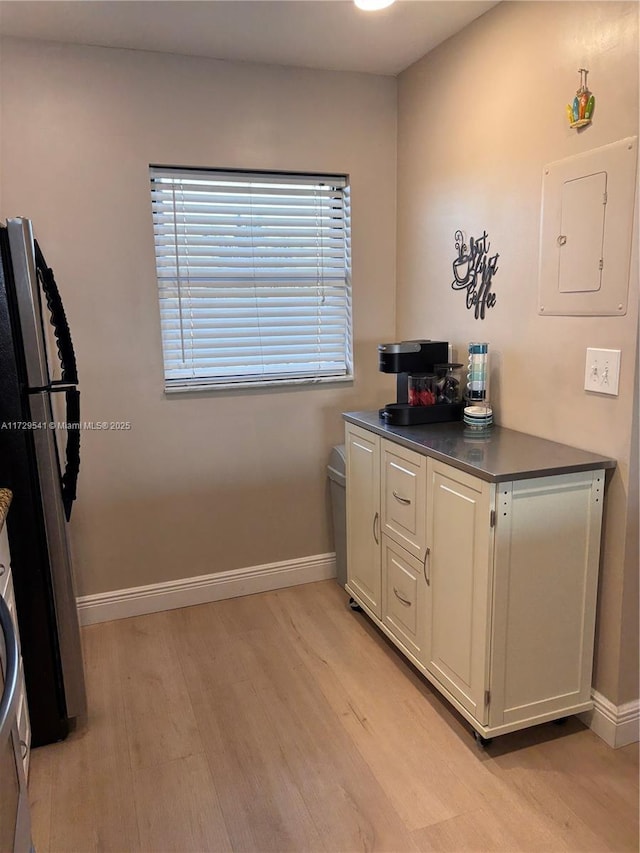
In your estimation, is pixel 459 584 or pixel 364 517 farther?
pixel 364 517

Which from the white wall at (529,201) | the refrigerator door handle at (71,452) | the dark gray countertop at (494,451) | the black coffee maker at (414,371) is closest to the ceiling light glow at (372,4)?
the white wall at (529,201)

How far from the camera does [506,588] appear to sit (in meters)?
1.81

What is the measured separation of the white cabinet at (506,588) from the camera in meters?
1.80

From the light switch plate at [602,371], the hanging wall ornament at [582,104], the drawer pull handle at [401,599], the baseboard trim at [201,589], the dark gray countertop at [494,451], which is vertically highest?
the hanging wall ornament at [582,104]

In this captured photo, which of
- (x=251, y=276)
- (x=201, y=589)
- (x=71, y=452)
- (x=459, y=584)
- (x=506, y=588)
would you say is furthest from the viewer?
(x=201, y=589)

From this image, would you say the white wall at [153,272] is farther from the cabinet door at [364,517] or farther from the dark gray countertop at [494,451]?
the dark gray countertop at [494,451]

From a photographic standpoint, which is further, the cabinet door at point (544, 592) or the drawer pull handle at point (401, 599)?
the drawer pull handle at point (401, 599)

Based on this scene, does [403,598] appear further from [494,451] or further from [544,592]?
[494,451]

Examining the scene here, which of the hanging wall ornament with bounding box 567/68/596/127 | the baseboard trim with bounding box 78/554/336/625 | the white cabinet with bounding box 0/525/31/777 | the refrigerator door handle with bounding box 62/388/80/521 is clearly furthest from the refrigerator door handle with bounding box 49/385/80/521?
the hanging wall ornament with bounding box 567/68/596/127

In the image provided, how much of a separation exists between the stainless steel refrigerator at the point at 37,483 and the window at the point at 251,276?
2.70 ft

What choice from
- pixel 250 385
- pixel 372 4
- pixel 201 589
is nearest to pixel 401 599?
pixel 201 589

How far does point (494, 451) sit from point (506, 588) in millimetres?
434

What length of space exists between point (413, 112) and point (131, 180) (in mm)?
1303

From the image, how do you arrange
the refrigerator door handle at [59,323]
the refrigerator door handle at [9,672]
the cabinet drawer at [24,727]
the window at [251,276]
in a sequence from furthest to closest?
the window at [251,276]
the refrigerator door handle at [59,323]
the cabinet drawer at [24,727]
the refrigerator door handle at [9,672]
